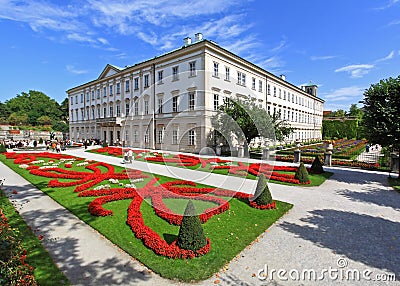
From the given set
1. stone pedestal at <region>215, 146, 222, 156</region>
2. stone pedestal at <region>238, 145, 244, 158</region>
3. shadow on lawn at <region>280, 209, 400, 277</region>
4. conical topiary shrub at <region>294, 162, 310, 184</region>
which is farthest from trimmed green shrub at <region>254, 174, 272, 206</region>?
stone pedestal at <region>215, 146, 222, 156</region>

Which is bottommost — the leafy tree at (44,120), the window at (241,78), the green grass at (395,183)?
the green grass at (395,183)

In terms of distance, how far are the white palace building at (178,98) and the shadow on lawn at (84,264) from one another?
21.8 ft

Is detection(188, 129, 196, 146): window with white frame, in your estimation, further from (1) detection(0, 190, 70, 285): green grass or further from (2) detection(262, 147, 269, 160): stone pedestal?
(1) detection(0, 190, 70, 285): green grass

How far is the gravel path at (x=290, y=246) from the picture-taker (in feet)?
15.0

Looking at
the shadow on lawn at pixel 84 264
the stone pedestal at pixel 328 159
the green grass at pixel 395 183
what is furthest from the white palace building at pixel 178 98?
the green grass at pixel 395 183

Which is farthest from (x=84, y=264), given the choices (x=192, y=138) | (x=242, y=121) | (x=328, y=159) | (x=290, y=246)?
(x=192, y=138)

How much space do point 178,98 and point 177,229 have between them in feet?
39.0

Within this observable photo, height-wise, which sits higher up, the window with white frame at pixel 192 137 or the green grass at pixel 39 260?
the window with white frame at pixel 192 137

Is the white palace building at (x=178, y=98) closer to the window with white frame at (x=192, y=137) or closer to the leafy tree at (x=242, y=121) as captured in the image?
the window with white frame at (x=192, y=137)

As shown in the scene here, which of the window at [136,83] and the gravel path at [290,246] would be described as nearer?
the gravel path at [290,246]

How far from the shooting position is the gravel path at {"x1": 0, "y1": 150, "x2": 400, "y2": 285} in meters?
4.57

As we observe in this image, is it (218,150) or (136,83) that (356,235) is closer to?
(218,150)

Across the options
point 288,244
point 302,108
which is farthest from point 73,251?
point 302,108

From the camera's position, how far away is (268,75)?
37.6 meters
